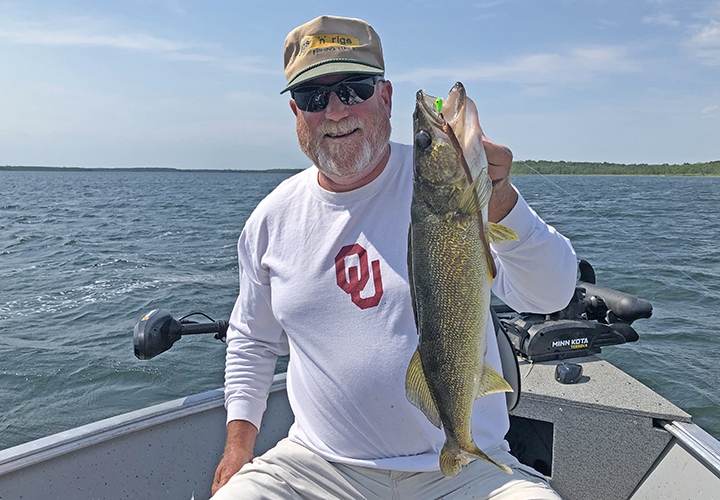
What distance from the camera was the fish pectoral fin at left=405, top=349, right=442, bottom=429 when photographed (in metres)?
1.81

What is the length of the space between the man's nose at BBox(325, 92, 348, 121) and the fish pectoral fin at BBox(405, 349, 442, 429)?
3.84ft

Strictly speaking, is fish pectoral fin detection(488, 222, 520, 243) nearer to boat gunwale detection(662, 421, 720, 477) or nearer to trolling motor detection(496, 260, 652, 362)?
boat gunwale detection(662, 421, 720, 477)

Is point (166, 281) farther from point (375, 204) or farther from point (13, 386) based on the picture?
point (375, 204)

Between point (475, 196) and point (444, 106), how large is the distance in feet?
0.95

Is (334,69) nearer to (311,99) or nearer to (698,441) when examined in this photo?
(311,99)

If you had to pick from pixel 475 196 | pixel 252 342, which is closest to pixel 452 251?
pixel 475 196

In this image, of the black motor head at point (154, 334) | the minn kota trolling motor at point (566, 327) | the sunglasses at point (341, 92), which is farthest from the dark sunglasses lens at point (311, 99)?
the black motor head at point (154, 334)

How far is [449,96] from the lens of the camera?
158cm

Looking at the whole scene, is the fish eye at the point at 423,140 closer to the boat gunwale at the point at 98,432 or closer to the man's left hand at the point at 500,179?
the man's left hand at the point at 500,179

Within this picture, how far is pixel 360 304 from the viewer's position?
2.29m

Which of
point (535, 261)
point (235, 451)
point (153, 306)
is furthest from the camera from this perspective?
point (153, 306)

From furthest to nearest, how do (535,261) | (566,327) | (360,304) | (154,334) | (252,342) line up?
(566,327) → (154,334) → (252,342) → (360,304) → (535,261)

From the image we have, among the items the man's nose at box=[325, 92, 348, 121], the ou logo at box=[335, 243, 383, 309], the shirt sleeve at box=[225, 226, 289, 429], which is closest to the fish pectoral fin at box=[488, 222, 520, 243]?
the ou logo at box=[335, 243, 383, 309]

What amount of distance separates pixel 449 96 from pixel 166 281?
13448mm
